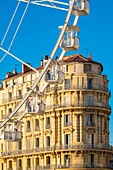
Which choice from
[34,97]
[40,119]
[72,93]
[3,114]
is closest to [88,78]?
[72,93]

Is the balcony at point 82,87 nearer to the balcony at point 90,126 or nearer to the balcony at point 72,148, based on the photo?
the balcony at point 90,126

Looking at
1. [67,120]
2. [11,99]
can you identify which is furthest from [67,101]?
[11,99]

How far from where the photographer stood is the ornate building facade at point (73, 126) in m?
87.6

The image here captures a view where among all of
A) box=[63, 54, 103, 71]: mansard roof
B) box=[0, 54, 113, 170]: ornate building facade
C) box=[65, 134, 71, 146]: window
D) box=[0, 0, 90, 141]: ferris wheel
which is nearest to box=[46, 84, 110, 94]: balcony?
box=[0, 54, 113, 170]: ornate building facade

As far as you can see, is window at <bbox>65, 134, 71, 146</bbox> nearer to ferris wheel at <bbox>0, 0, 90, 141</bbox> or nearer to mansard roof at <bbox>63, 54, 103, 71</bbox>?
mansard roof at <bbox>63, 54, 103, 71</bbox>

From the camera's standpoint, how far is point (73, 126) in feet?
289

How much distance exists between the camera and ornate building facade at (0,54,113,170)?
87.6 meters

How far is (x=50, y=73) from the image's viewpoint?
39531mm

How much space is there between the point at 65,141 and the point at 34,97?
48.4 metres

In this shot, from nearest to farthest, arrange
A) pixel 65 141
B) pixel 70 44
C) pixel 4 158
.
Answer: pixel 70 44
pixel 65 141
pixel 4 158

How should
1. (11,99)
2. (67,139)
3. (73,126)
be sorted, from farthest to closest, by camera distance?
(11,99)
(67,139)
(73,126)

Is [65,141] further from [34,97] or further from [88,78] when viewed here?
[34,97]

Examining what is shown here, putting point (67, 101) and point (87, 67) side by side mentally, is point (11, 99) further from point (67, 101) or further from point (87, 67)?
point (87, 67)

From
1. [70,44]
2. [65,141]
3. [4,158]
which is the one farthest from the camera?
[4,158]
